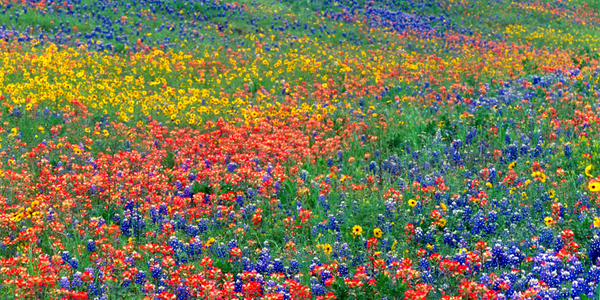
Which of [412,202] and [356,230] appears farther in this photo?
[412,202]

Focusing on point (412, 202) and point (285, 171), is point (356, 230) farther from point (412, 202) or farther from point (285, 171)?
point (285, 171)

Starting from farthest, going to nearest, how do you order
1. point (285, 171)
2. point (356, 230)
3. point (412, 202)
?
point (285, 171)
point (412, 202)
point (356, 230)

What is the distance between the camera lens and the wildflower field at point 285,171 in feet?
16.2

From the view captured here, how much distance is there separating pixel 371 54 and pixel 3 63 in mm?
9832

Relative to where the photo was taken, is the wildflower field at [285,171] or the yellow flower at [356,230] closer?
the wildflower field at [285,171]

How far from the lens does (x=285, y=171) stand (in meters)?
7.95

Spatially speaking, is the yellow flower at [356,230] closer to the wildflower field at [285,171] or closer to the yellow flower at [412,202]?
the wildflower field at [285,171]

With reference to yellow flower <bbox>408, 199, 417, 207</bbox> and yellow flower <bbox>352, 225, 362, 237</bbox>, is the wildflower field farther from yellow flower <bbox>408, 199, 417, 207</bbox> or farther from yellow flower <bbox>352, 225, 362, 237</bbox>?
yellow flower <bbox>408, 199, 417, 207</bbox>

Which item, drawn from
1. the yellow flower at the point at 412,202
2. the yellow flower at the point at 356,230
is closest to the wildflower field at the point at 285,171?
the yellow flower at the point at 356,230

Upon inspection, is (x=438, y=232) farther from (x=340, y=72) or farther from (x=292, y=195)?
(x=340, y=72)

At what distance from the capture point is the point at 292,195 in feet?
23.3

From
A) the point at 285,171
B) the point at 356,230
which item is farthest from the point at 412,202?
the point at 285,171

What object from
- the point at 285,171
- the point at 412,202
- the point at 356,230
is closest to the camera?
the point at 356,230

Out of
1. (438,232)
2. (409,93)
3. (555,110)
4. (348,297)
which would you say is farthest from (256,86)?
(348,297)
